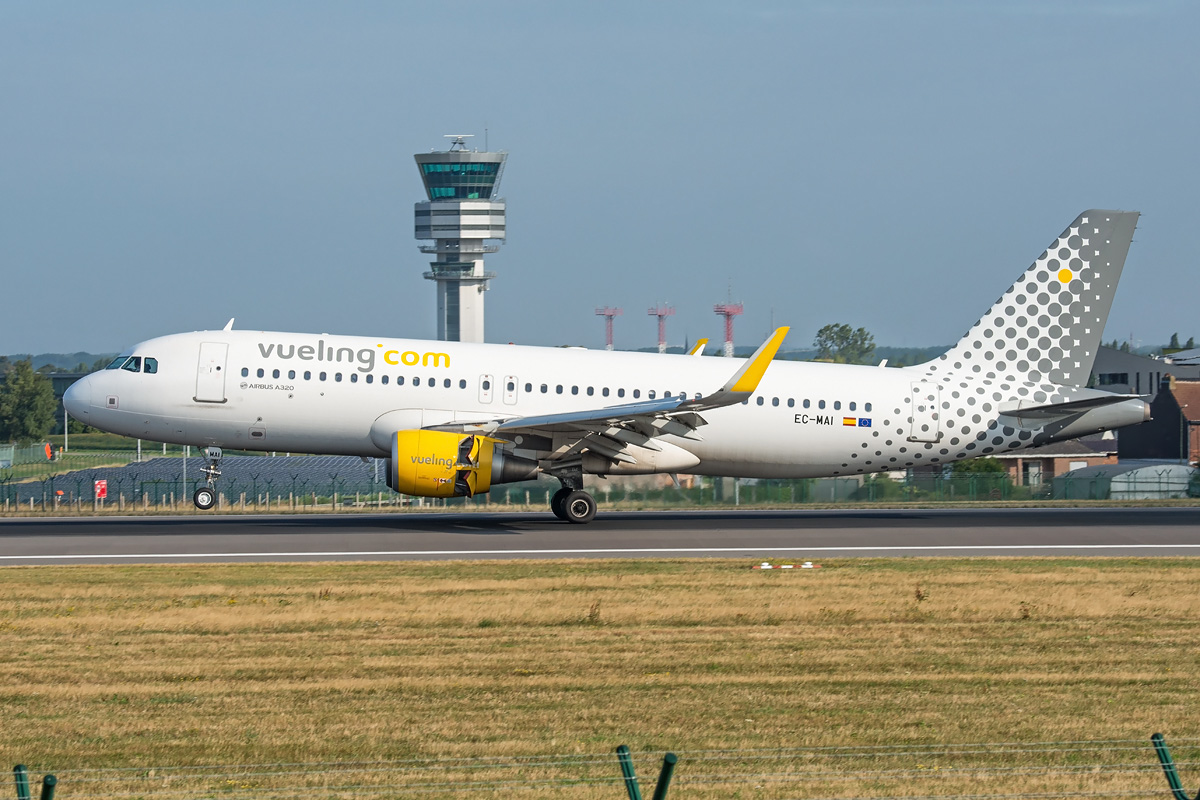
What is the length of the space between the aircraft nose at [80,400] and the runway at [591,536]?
2686mm

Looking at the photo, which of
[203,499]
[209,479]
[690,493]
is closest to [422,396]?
[209,479]

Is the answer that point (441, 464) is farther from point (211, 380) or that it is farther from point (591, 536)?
point (211, 380)

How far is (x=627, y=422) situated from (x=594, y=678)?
1457cm

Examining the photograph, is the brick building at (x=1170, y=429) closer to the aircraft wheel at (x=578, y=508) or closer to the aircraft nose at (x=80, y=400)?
the aircraft wheel at (x=578, y=508)

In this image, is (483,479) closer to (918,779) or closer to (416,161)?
(918,779)

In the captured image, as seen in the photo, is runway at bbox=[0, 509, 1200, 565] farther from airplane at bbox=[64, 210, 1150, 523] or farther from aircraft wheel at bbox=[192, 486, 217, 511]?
airplane at bbox=[64, 210, 1150, 523]

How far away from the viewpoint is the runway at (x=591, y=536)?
2459cm

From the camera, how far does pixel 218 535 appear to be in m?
27.8

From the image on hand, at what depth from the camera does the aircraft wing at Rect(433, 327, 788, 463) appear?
26734mm

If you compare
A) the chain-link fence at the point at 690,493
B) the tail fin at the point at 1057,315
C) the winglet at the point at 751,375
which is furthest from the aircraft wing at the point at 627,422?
the chain-link fence at the point at 690,493

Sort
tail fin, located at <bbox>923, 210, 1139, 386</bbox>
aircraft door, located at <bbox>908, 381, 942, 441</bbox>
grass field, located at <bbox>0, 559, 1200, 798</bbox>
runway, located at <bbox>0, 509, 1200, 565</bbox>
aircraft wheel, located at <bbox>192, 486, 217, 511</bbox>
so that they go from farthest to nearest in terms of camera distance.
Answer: tail fin, located at <bbox>923, 210, 1139, 386</bbox> → aircraft door, located at <bbox>908, 381, 942, 441</bbox> → aircraft wheel, located at <bbox>192, 486, 217, 511</bbox> → runway, located at <bbox>0, 509, 1200, 565</bbox> → grass field, located at <bbox>0, 559, 1200, 798</bbox>

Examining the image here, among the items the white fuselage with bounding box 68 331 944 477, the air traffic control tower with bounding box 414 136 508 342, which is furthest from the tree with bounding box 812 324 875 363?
the white fuselage with bounding box 68 331 944 477

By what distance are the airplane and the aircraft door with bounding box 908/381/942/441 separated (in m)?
0.03

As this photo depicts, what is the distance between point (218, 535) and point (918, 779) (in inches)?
818
